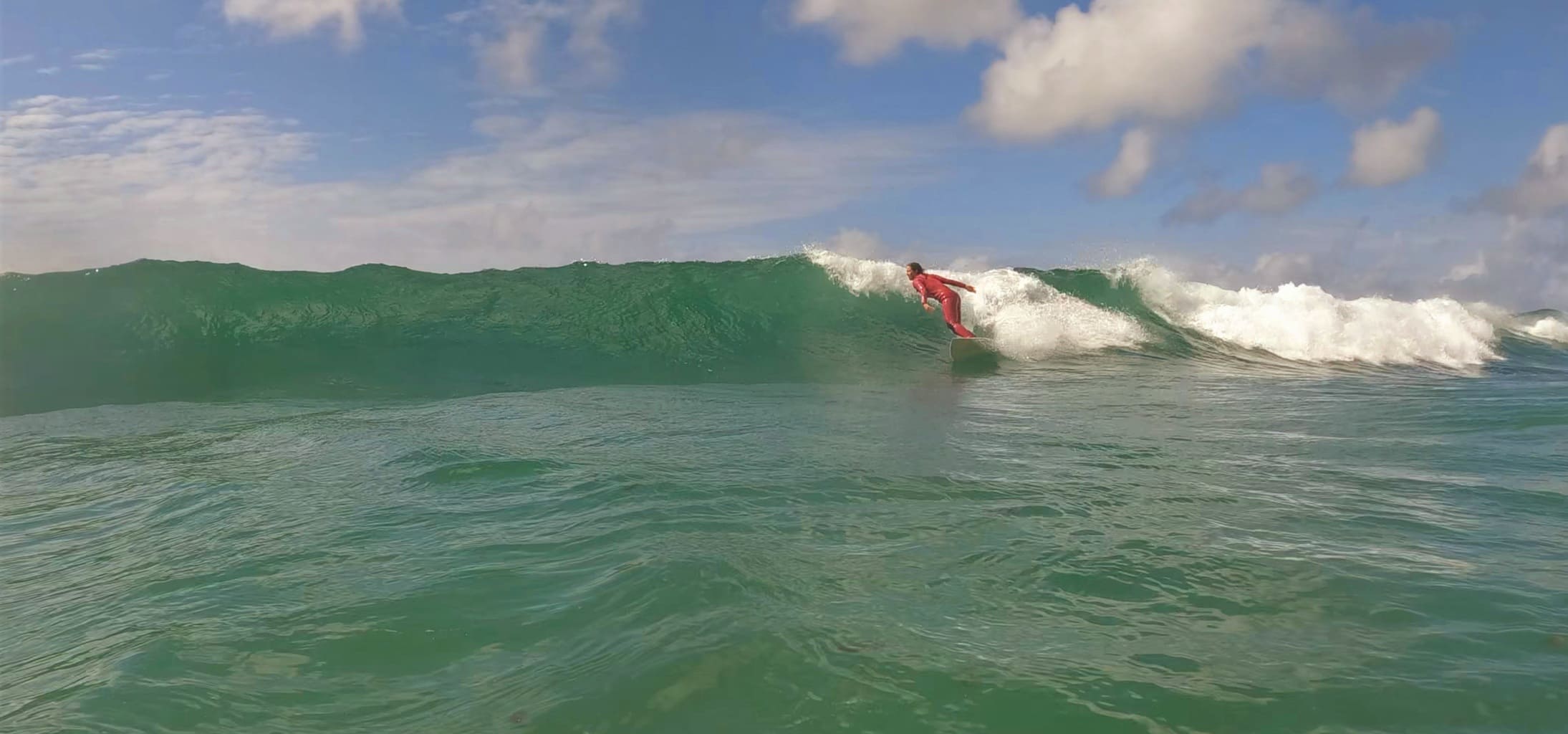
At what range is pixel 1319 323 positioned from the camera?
17.3m

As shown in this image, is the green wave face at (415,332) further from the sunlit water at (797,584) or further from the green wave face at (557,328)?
the sunlit water at (797,584)

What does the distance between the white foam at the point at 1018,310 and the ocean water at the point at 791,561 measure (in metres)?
4.04

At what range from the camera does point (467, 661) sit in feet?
9.98

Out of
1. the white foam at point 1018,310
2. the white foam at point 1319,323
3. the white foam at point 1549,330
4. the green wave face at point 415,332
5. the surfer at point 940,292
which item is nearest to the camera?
the green wave face at point 415,332

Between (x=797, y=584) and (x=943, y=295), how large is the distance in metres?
11.2

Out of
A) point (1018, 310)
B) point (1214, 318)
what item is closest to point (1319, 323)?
point (1214, 318)

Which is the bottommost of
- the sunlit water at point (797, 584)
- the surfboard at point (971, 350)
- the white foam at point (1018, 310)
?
the sunlit water at point (797, 584)

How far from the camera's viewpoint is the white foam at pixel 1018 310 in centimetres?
1532

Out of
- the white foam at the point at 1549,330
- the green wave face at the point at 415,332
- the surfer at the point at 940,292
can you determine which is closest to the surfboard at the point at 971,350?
the surfer at the point at 940,292

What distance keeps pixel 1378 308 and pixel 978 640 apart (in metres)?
19.8

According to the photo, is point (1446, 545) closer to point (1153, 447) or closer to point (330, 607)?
point (1153, 447)

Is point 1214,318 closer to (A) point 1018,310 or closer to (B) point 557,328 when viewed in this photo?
(A) point 1018,310

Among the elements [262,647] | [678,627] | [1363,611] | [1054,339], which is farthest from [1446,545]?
[1054,339]

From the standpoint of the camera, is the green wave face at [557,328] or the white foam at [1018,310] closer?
the green wave face at [557,328]
